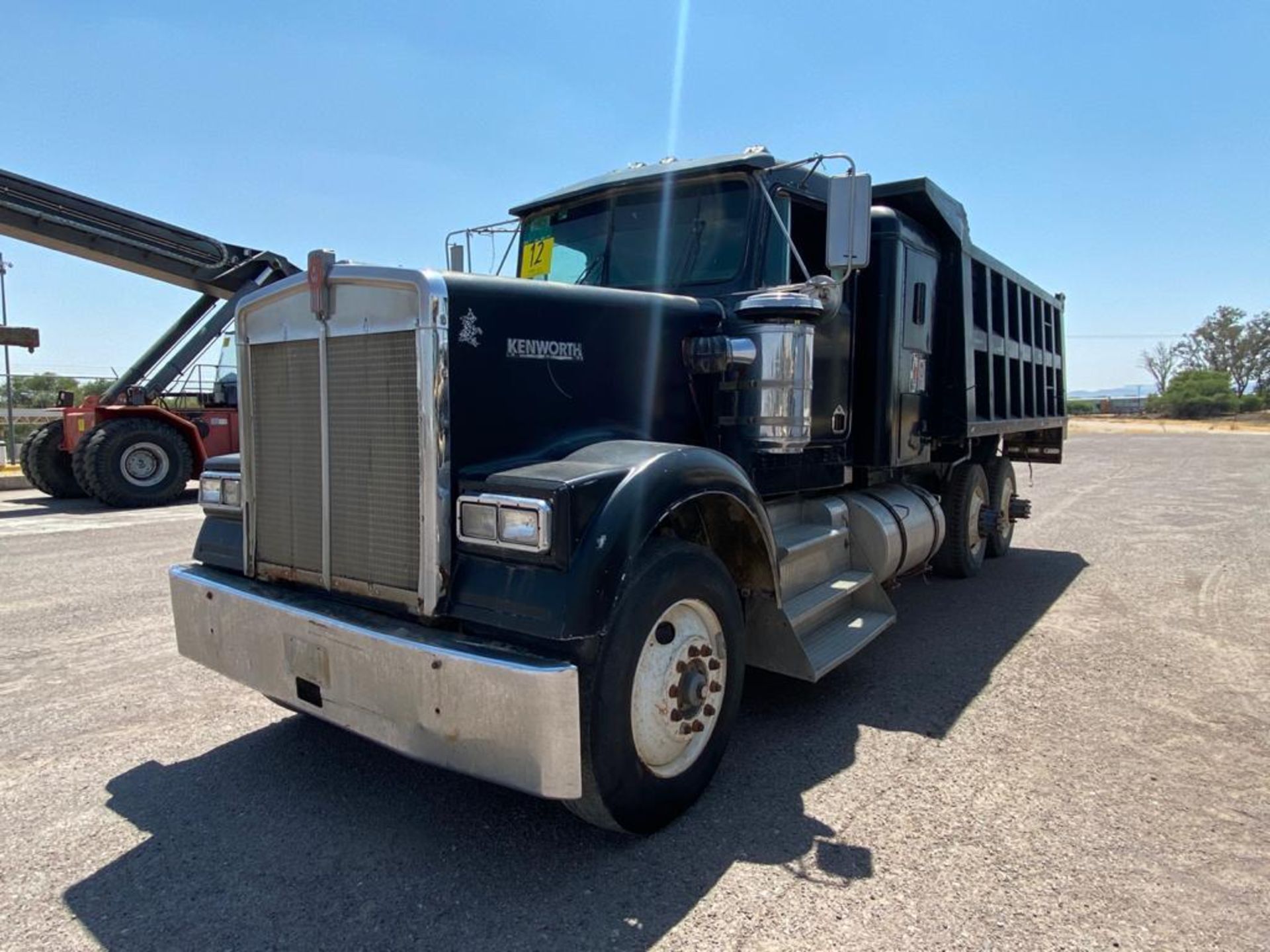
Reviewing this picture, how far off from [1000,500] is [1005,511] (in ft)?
1.08

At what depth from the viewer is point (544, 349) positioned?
3.16 meters

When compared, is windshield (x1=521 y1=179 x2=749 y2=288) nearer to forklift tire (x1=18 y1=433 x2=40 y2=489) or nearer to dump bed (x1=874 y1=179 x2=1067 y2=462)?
dump bed (x1=874 y1=179 x2=1067 y2=462)

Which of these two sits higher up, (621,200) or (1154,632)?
(621,200)

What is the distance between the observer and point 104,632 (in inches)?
206

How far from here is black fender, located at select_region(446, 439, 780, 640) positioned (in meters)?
2.51

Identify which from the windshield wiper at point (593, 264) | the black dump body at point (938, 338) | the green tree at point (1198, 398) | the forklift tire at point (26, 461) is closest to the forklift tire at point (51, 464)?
the forklift tire at point (26, 461)

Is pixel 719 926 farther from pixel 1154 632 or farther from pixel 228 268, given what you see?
pixel 228 268

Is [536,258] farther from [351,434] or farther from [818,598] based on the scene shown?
[818,598]

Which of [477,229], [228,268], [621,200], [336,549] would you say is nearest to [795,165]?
[621,200]

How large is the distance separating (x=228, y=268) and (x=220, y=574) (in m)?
11.6

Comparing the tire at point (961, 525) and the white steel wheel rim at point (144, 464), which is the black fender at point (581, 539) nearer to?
the tire at point (961, 525)

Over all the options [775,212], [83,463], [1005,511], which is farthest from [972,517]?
[83,463]

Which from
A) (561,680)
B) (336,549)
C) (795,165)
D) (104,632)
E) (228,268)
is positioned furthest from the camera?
(228,268)

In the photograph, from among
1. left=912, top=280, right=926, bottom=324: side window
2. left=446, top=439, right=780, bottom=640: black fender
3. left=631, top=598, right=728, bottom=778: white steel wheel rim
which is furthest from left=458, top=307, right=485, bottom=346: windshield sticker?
left=912, top=280, right=926, bottom=324: side window
